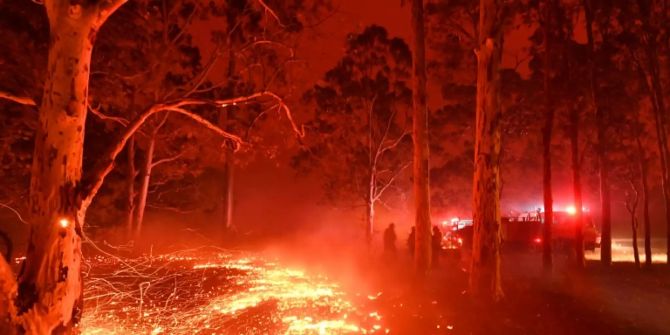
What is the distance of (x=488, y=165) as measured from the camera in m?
11.3

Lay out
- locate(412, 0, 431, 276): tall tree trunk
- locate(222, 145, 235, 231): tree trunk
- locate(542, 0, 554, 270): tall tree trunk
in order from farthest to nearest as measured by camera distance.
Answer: locate(222, 145, 235, 231): tree trunk
locate(542, 0, 554, 270): tall tree trunk
locate(412, 0, 431, 276): tall tree trunk

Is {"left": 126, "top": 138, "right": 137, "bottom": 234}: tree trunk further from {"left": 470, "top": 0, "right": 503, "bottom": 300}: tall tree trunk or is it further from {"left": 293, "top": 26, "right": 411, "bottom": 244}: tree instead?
{"left": 470, "top": 0, "right": 503, "bottom": 300}: tall tree trunk

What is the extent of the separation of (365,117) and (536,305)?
16693 millimetres

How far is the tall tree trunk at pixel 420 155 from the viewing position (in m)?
14.7

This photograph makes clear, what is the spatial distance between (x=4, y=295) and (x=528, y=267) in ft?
61.5

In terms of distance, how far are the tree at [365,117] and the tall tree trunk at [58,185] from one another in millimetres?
19126

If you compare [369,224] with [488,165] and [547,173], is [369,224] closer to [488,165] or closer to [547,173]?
[547,173]

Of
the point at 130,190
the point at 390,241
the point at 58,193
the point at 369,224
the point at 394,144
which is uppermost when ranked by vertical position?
the point at 394,144

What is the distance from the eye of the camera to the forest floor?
9.55 meters

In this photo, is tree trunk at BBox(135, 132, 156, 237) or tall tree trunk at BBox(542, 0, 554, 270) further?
tree trunk at BBox(135, 132, 156, 237)

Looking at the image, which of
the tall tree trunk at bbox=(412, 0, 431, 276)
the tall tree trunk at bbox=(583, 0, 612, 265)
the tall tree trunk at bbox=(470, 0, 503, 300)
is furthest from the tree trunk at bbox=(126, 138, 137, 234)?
the tall tree trunk at bbox=(583, 0, 612, 265)

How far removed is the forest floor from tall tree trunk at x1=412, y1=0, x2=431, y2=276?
41.7 inches

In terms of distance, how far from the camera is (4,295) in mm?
5551

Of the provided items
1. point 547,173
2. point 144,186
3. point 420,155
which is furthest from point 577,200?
point 144,186
